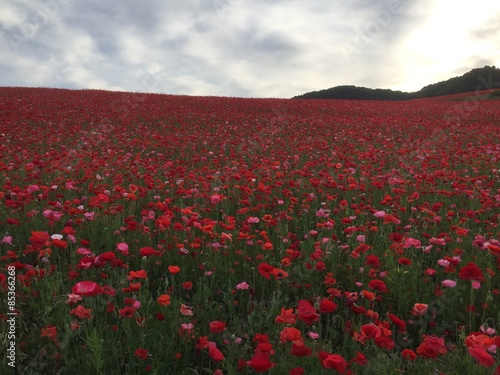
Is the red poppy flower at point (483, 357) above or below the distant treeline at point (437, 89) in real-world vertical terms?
below

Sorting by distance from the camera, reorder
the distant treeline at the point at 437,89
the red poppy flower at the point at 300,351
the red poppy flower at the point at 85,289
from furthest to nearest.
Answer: the distant treeline at the point at 437,89
the red poppy flower at the point at 85,289
the red poppy flower at the point at 300,351

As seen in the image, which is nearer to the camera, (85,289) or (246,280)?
(85,289)

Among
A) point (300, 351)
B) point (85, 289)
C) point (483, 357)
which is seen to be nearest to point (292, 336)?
point (300, 351)

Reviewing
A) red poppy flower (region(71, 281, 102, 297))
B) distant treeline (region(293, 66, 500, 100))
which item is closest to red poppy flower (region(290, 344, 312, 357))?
red poppy flower (region(71, 281, 102, 297))

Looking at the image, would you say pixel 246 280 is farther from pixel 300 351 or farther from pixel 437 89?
pixel 437 89

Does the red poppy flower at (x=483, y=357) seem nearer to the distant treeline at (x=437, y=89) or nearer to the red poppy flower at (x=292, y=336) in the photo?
the red poppy flower at (x=292, y=336)

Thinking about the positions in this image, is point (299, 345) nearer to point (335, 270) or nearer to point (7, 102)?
point (335, 270)

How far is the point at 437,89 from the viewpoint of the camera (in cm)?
4788

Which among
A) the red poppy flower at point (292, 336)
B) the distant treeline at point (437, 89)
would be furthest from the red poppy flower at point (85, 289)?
the distant treeline at point (437, 89)

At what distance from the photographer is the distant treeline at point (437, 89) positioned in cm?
4412

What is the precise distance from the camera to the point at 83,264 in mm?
2404

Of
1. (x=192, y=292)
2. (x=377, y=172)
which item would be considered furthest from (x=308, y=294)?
(x=377, y=172)

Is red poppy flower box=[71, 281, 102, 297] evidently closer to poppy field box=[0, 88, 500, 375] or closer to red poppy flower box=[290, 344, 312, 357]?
poppy field box=[0, 88, 500, 375]

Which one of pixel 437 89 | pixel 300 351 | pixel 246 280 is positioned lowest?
pixel 246 280
